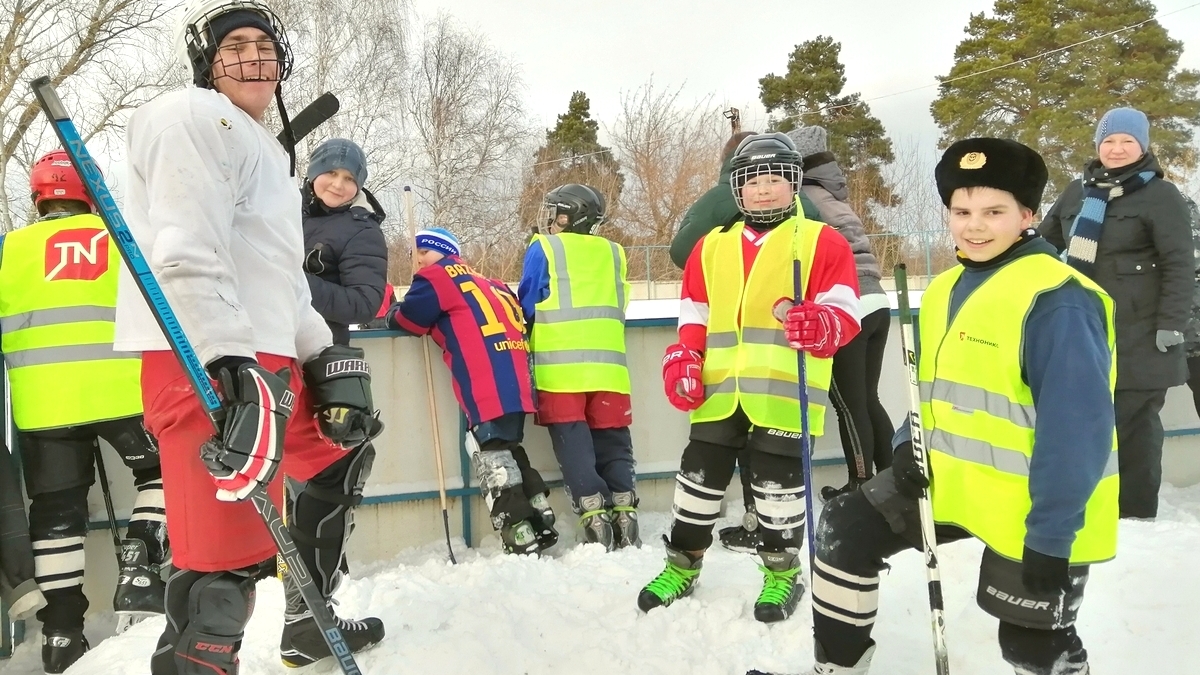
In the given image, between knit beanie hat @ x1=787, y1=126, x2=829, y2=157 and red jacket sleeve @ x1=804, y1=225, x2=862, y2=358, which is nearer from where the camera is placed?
red jacket sleeve @ x1=804, y1=225, x2=862, y2=358

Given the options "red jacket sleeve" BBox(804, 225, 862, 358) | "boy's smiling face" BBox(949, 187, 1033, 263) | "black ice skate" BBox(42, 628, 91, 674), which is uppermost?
"boy's smiling face" BBox(949, 187, 1033, 263)

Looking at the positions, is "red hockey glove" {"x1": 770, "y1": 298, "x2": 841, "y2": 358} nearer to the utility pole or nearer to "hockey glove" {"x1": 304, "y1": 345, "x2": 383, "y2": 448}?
"hockey glove" {"x1": 304, "y1": 345, "x2": 383, "y2": 448}

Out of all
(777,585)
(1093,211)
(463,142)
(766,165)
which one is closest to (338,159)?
(766,165)

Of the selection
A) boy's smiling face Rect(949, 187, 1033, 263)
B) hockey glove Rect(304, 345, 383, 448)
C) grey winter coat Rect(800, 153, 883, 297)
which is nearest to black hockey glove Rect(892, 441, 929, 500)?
boy's smiling face Rect(949, 187, 1033, 263)

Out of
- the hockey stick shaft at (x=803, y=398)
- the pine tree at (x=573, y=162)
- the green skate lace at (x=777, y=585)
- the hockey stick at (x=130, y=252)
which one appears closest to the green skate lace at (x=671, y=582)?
the green skate lace at (x=777, y=585)

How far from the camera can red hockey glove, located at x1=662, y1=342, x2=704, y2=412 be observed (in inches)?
127

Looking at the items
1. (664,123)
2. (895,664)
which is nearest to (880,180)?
(664,123)

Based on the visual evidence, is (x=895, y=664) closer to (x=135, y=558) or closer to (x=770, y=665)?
(x=770, y=665)

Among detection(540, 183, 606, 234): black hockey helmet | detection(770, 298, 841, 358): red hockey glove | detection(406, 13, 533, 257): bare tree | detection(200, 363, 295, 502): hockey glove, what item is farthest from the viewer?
detection(406, 13, 533, 257): bare tree

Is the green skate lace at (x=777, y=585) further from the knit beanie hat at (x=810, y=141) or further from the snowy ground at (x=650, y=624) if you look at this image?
the knit beanie hat at (x=810, y=141)

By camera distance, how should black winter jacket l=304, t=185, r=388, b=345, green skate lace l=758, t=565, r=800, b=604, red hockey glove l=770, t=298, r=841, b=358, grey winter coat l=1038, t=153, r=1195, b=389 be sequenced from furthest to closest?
grey winter coat l=1038, t=153, r=1195, b=389, black winter jacket l=304, t=185, r=388, b=345, green skate lace l=758, t=565, r=800, b=604, red hockey glove l=770, t=298, r=841, b=358

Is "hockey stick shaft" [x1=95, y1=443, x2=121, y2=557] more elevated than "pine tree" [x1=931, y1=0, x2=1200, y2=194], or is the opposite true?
"pine tree" [x1=931, y1=0, x2=1200, y2=194]

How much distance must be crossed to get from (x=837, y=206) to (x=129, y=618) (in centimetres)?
401

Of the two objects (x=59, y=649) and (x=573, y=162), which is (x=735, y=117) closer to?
(x=573, y=162)
